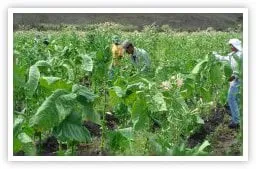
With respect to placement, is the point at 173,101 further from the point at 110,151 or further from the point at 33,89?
the point at 33,89

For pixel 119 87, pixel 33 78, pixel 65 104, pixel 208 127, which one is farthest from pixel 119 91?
pixel 208 127

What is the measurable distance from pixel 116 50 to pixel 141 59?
15cm

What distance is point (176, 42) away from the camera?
4445mm

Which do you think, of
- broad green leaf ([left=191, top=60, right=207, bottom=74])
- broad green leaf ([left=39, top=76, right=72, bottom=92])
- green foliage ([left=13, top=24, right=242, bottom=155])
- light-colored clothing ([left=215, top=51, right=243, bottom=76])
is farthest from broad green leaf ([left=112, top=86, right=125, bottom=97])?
light-colored clothing ([left=215, top=51, right=243, bottom=76])

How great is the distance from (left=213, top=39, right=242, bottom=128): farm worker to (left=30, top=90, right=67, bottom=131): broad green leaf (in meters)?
0.95

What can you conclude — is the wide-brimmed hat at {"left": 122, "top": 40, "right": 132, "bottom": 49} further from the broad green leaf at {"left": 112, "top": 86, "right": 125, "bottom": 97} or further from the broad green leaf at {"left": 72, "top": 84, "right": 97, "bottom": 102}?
the broad green leaf at {"left": 72, "top": 84, "right": 97, "bottom": 102}

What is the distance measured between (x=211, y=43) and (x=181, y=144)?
1.87 feet

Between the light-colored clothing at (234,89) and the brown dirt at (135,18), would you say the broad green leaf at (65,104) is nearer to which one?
the brown dirt at (135,18)

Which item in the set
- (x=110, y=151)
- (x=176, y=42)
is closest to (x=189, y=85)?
(x=176, y=42)

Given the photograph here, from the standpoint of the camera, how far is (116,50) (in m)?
4.45

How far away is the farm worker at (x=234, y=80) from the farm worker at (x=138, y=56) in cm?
44

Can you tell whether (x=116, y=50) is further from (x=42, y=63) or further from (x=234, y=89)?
(x=234, y=89)

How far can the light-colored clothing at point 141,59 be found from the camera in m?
4.42

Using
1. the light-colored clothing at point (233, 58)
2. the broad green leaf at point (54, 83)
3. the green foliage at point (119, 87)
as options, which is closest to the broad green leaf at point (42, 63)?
the green foliage at point (119, 87)
